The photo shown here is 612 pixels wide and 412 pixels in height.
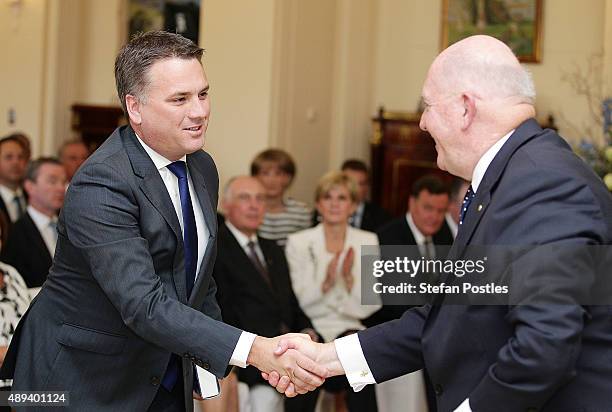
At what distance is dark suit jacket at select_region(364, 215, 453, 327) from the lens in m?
5.33

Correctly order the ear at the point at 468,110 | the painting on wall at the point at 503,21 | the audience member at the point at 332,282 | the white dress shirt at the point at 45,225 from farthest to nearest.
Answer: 1. the painting on wall at the point at 503,21
2. the white dress shirt at the point at 45,225
3. the audience member at the point at 332,282
4. the ear at the point at 468,110

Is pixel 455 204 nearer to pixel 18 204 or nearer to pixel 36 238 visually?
pixel 36 238

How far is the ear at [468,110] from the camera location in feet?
7.45

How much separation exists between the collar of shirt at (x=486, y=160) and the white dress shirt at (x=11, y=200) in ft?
17.0

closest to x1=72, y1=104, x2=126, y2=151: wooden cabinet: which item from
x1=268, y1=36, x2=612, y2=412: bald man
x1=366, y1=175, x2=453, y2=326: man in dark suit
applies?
x1=366, y1=175, x2=453, y2=326: man in dark suit

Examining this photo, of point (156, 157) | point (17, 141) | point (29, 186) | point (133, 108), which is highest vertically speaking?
point (133, 108)

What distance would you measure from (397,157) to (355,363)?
19.4 feet

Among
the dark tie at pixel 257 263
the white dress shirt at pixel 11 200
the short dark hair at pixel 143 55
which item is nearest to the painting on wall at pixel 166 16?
the white dress shirt at pixel 11 200

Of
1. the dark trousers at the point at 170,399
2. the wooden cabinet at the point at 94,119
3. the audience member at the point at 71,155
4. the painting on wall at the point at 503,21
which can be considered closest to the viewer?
the dark trousers at the point at 170,399

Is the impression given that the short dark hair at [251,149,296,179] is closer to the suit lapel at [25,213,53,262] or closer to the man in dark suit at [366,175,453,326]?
the man in dark suit at [366,175,453,326]

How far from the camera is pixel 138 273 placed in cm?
249

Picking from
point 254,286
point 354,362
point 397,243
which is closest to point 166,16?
point 397,243

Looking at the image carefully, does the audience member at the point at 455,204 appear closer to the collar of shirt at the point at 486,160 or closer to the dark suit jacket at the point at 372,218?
the dark suit jacket at the point at 372,218

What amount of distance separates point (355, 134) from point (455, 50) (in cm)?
658
